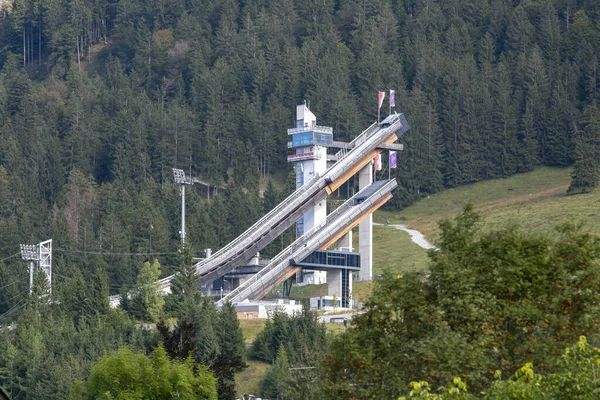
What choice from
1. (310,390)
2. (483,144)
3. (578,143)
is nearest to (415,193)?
(483,144)

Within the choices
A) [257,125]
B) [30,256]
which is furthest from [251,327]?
[257,125]

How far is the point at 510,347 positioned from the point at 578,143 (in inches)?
4165

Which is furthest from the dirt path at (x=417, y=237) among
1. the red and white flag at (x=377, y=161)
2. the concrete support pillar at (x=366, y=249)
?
the red and white flag at (x=377, y=161)

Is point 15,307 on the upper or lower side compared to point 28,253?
lower

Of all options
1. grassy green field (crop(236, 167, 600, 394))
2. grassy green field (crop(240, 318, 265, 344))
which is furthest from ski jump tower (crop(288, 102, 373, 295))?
grassy green field (crop(240, 318, 265, 344))

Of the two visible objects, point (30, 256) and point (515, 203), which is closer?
point (30, 256)

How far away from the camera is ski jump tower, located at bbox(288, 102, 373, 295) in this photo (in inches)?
5148

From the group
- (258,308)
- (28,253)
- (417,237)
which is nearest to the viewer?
(258,308)

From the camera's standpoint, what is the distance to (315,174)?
5295 inches

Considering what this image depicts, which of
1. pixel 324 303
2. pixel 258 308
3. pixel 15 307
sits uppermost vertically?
Result: pixel 324 303

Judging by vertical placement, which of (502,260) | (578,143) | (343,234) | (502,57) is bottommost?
(502,260)

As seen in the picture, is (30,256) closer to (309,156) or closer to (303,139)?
(309,156)

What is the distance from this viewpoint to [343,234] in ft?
419

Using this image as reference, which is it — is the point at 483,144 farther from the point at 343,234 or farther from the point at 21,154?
the point at 21,154
